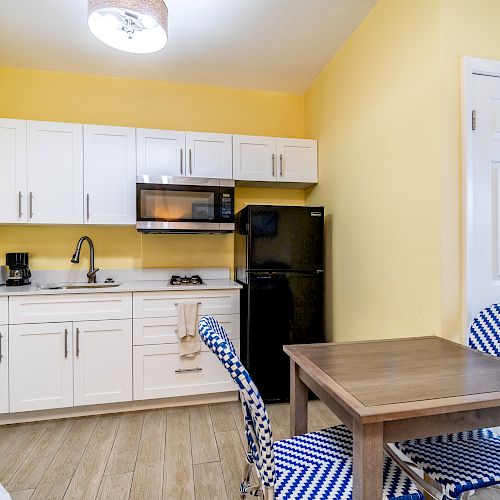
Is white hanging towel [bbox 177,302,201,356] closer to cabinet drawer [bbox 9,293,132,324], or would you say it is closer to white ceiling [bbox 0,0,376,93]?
cabinet drawer [bbox 9,293,132,324]

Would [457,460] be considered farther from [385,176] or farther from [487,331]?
[385,176]

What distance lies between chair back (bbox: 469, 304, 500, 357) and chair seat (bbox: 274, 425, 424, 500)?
700 millimetres

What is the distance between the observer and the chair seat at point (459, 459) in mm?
1042

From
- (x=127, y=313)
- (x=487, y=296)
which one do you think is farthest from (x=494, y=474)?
(x=127, y=313)

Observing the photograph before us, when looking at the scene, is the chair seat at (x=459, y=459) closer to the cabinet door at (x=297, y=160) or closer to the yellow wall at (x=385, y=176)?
the yellow wall at (x=385, y=176)

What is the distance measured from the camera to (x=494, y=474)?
3.47 ft

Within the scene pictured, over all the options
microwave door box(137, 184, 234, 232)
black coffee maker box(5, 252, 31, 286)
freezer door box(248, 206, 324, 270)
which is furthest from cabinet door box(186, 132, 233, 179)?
black coffee maker box(5, 252, 31, 286)

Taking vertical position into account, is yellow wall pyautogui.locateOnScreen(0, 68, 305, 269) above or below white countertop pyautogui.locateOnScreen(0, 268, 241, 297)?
above

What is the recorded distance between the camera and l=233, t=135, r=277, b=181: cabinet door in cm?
288

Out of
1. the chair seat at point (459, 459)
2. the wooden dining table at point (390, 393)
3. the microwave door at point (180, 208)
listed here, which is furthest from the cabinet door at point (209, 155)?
the chair seat at point (459, 459)

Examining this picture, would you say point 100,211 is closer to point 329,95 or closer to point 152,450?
point 152,450

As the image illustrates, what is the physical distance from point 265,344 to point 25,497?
5.27ft

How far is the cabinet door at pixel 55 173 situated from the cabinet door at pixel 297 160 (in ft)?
5.30

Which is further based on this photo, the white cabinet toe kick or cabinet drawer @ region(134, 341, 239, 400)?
cabinet drawer @ region(134, 341, 239, 400)
